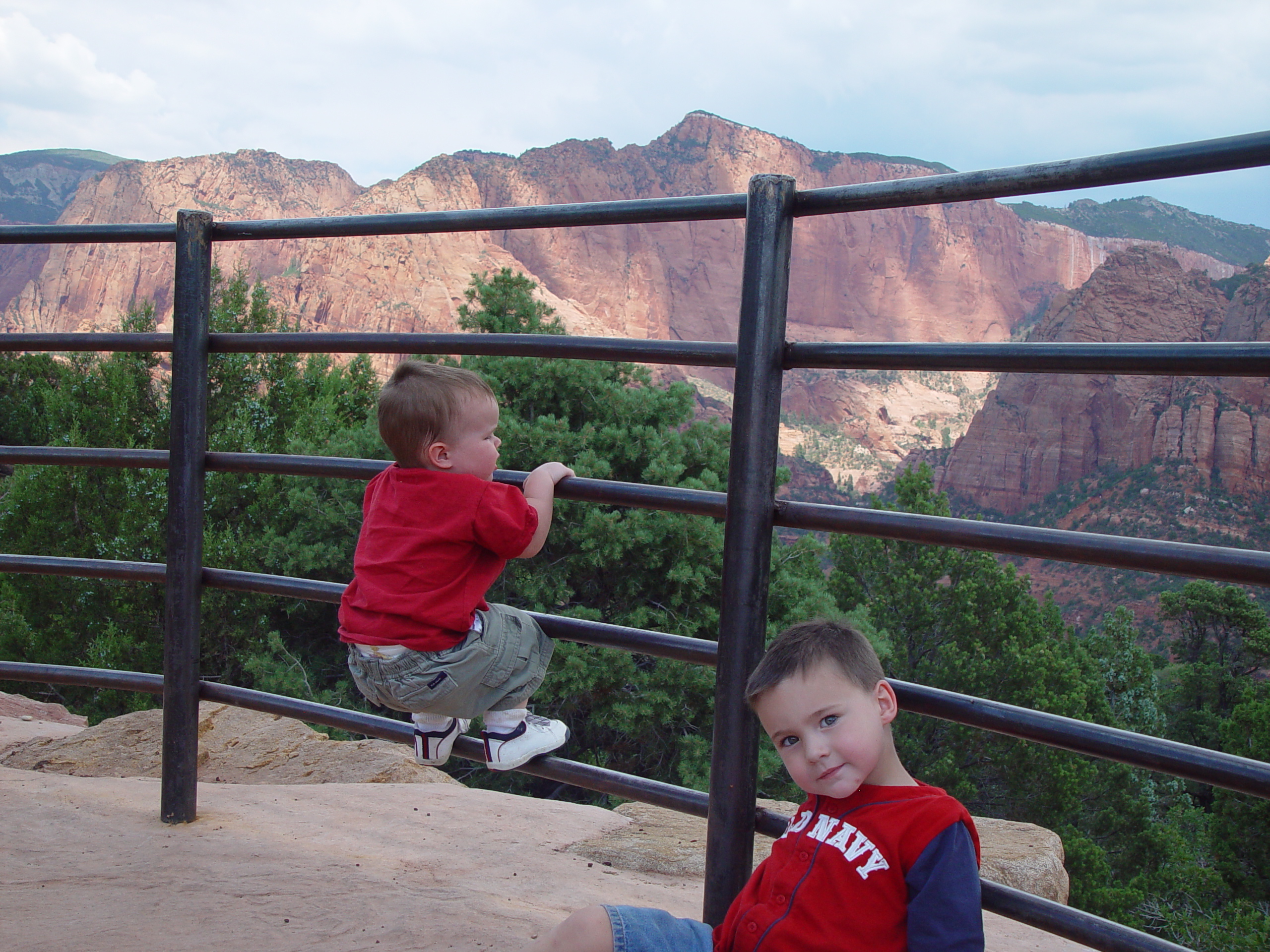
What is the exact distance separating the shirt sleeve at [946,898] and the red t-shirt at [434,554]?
2.43 ft

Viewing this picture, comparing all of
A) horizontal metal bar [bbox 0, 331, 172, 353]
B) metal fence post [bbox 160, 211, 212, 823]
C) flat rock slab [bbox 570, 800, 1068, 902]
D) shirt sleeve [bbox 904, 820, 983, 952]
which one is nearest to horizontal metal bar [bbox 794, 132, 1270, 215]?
shirt sleeve [bbox 904, 820, 983, 952]

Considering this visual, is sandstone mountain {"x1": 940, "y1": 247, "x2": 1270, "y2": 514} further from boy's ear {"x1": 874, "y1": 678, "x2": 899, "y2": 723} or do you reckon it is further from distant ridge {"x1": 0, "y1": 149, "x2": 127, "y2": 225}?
distant ridge {"x1": 0, "y1": 149, "x2": 127, "y2": 225}

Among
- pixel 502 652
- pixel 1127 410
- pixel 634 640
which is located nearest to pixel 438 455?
pixel 502 652

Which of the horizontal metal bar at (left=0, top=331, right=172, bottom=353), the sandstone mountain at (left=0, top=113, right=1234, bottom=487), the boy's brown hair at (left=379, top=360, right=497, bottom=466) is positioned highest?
the sandstone mountain at (left=0, top=113, right=1234, bottom=487)

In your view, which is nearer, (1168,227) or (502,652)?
(502,652)

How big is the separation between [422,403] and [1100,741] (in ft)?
3.64

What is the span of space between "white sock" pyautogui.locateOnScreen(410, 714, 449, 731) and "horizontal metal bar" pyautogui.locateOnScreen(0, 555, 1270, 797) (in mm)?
240

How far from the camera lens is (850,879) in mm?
1187

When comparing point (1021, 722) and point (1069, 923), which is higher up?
point (1021, 722)

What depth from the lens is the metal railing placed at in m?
1.19

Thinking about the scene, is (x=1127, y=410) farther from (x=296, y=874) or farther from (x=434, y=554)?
(x=434, y=554)

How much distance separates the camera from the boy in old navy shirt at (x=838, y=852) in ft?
3.79

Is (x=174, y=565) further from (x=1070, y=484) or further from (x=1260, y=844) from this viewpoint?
(x=1070, y=484)

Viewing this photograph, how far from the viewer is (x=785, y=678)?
1277 mm
